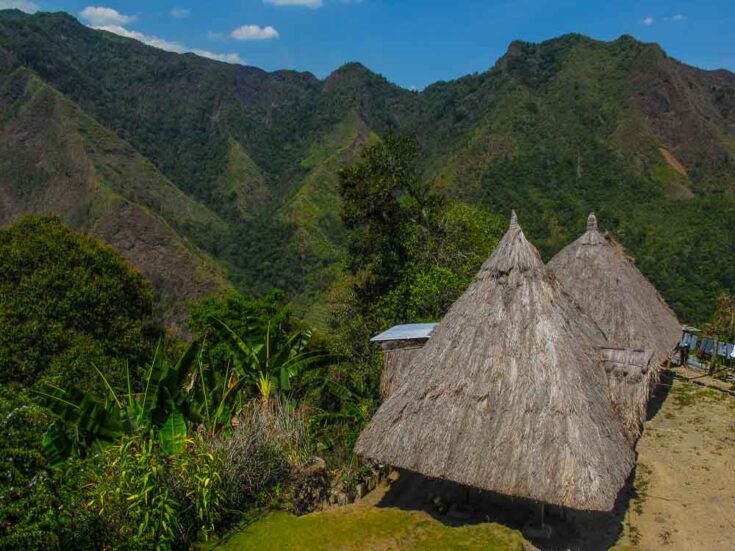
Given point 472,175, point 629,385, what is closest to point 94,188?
point 472,175

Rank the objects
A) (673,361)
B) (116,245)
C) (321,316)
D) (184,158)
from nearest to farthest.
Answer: (673,361) → (321,316) → (116,245) → (184,158)

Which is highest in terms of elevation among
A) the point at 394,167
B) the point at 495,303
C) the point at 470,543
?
the point at 394,167

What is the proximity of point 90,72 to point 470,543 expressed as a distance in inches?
5104

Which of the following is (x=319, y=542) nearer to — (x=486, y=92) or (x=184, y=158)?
(x=486, y=92)

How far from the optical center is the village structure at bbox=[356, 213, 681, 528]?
233 inches

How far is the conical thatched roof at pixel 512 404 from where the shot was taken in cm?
592

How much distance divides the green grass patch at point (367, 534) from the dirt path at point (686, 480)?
2.87m

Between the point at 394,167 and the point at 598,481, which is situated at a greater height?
the point at 394,167

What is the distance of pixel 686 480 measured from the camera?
8.25 meters

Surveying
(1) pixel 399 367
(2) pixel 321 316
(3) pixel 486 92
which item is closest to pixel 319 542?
(1) pixel 399 367

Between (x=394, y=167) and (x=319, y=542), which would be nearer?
(x=319, y=542)

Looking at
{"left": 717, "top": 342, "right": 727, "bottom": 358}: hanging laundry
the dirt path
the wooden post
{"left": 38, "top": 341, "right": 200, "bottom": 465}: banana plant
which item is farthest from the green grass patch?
{"left": 717, "top": 342, "right": 727, "bottom": 358}: hanging laundry

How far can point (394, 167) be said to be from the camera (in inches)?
614

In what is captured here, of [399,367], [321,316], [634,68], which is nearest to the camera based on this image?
[399,367]
